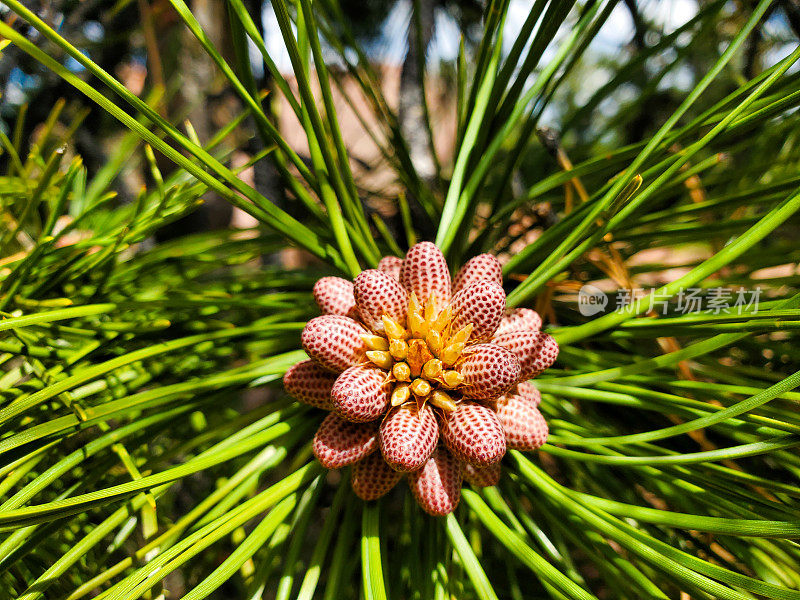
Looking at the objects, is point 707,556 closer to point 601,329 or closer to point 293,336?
point 601,329

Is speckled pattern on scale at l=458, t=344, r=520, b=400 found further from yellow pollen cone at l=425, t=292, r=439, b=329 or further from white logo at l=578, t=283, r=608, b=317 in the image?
white logo at l=578, t=283, r=608, b=317

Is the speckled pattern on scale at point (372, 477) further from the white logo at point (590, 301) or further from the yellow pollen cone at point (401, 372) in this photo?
the white logo at point (590, 301)

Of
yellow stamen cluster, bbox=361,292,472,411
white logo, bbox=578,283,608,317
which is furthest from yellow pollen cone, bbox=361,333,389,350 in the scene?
white logo, bbox=578,283,608,317

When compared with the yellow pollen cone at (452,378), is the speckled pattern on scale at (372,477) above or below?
below

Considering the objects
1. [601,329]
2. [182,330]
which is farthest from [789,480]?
[182,330]

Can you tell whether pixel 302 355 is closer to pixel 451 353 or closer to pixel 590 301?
pixel 451 353

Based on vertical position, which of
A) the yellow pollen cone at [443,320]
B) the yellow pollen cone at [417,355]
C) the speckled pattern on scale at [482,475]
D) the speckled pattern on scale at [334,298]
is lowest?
the speckled pattern on scale at [482,475]

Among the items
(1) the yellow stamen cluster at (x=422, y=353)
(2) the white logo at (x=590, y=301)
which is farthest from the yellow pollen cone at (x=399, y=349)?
(2) the white logo at (x=590, y=301)
